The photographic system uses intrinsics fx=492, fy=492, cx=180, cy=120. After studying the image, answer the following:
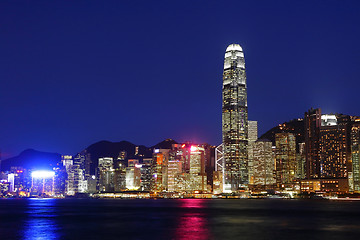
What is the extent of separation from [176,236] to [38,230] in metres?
26.3

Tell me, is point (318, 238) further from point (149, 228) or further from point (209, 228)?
point (149, 228)

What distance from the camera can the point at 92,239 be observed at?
72.5 meters

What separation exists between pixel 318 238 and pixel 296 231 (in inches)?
408

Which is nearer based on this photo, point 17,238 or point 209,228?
point 17,238

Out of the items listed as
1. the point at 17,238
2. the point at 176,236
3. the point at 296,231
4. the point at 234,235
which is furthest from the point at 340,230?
the point at 17,238

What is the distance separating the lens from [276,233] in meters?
79.6

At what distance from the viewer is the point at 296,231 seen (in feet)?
272

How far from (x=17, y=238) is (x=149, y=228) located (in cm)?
2508

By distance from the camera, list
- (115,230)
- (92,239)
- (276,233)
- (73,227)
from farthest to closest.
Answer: (73,227) < (115,230) < (276,233) < (92,239)

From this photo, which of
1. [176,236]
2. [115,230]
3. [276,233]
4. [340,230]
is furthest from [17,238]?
[340,230]

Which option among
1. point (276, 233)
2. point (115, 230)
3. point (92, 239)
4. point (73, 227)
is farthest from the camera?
point (73, 227)

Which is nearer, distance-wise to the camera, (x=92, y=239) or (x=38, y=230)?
(x=92, y=239)

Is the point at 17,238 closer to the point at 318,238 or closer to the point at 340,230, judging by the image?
the point at 318,238

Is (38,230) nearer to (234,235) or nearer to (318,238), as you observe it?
(234,235)
